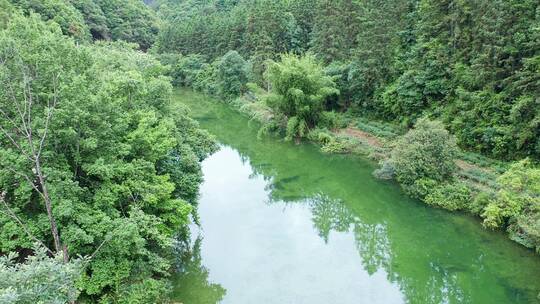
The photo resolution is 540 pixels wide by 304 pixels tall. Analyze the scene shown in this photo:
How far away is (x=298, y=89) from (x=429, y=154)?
38.0 feet

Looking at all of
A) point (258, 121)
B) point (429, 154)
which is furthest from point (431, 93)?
point (258, 121)

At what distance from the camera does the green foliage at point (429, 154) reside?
20.8m

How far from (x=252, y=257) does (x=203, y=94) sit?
39367mm

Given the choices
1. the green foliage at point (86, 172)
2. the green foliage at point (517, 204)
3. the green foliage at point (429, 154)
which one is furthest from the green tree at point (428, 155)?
the green foliage at point (86, 172)

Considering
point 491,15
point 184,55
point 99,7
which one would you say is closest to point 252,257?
point 491,15

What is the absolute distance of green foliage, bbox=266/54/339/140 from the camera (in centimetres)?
3062

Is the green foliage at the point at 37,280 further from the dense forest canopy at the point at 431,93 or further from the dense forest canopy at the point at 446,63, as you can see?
the dense forest canopy at the point at 446,63

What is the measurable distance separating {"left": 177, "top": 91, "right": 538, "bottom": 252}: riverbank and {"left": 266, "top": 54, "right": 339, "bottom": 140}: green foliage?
1267 mm

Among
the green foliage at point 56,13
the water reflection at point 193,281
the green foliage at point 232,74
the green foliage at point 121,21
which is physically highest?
the green foliage at point 121,21

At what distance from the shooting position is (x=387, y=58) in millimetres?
30906

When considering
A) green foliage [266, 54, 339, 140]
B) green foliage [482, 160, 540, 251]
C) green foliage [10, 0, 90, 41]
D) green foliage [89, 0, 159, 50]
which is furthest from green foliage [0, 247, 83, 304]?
green foliage [89, 0, 159, 50]

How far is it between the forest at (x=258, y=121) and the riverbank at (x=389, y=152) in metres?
0.11

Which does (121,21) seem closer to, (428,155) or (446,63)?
(446,63)

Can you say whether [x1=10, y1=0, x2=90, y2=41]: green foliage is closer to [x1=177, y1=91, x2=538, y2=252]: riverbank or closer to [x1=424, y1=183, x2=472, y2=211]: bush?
[x1=177, y1=91, x2=538, y2=252]: riverbank
